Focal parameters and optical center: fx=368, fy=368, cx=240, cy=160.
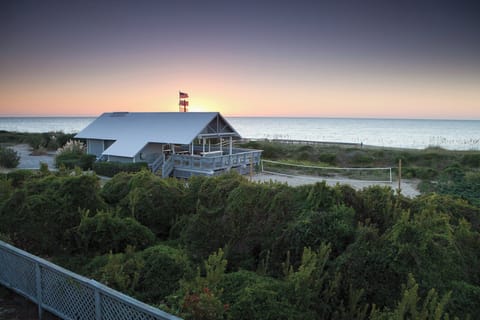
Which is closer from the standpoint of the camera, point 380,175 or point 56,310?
point 56,310

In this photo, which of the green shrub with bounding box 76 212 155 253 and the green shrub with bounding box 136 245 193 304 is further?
the green shrub with bounding box 76 212 155 253

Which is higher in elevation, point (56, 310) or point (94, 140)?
point (94, 140)

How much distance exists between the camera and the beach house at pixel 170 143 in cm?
2119

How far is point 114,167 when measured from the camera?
20.6m

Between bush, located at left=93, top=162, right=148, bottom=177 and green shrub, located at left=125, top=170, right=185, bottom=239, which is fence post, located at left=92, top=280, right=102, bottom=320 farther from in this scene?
bush, located at left=93, top=162, right=148, bottom=177

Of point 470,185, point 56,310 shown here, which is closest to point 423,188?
point 470,185

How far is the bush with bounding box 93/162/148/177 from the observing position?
66.5ft

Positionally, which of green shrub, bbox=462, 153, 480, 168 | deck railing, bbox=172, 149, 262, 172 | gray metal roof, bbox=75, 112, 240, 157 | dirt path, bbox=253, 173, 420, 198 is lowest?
dirt path, bbox=253, 173, 420, 198

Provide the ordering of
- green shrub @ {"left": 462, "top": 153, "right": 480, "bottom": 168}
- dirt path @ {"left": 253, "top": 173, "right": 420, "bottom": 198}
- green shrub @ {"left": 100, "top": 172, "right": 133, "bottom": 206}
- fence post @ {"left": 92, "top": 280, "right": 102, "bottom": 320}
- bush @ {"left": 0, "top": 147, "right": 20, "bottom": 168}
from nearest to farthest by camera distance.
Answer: fence post @ {"left": 92, "top": 280, "right": 102, "bottom": 320}, green shrub @ {"left": 100, "top": 172, "right": 133, "bottom": 206}, dirt path @ {"left": 253, "top": 173, "right": 420, "bottom": 198}, bush @ {"left": 0, "top": 147, "right": 20, "bottom": 168}, green shrub @ {"left": 462, "top": 153, "right": 480, "bottom": 168}

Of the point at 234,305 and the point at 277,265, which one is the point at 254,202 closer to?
the point at 277,265

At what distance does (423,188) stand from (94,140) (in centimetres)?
2061

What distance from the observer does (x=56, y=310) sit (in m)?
5.09

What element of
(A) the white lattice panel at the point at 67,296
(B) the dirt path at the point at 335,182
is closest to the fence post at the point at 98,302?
(A) the white lattice panel at the point at 67,296

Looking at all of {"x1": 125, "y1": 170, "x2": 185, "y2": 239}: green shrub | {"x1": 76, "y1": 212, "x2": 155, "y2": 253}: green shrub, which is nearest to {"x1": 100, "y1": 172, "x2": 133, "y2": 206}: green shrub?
{"x1": 125, "y1": 170, "x2": 185, "y2": 239}: green shrub
